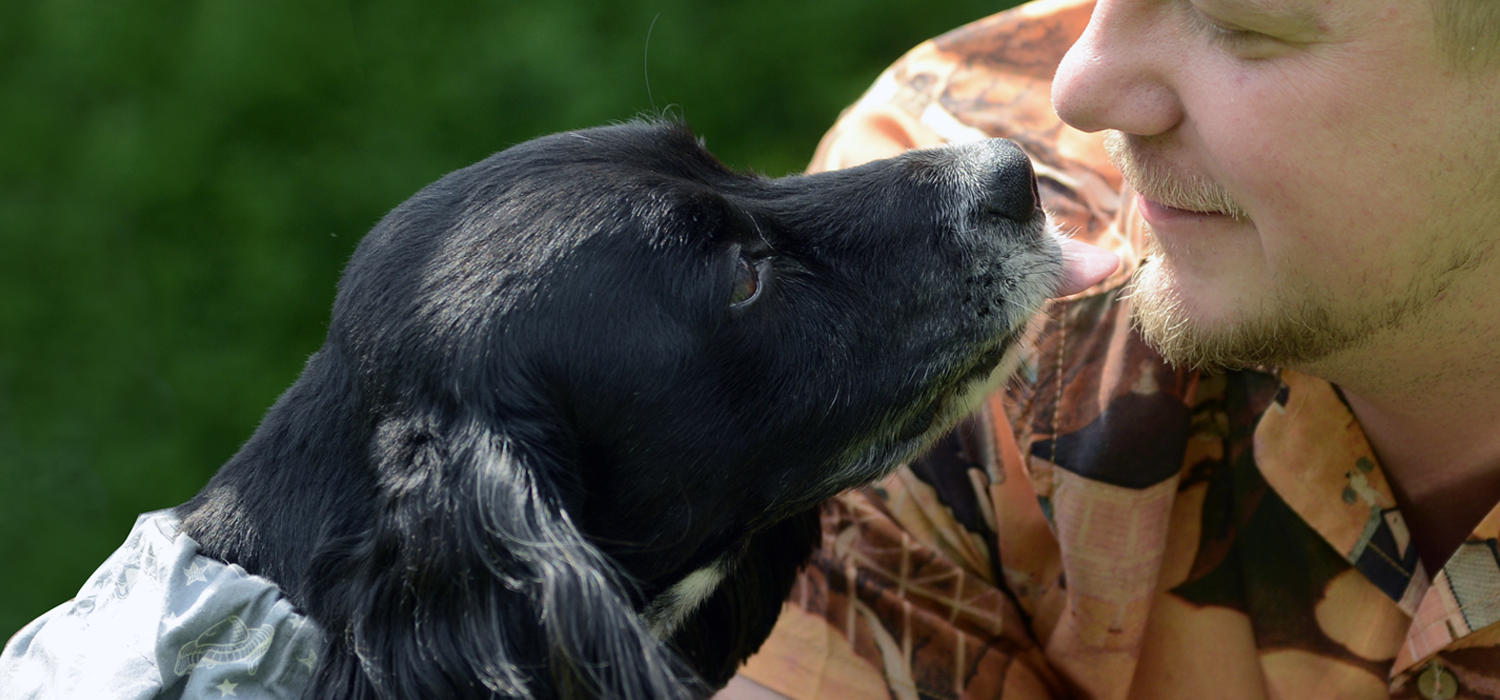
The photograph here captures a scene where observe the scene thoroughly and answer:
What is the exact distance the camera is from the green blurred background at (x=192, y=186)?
14.0 feet

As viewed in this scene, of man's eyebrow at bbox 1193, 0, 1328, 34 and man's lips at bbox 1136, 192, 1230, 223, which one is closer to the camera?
man's eyebrow at bbox 1193, 0, 1328, 34

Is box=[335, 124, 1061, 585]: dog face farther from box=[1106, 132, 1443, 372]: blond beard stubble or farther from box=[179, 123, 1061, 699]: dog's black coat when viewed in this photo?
box=[1106, 132, 1443, 372]: blond beard stubble

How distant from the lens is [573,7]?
174 inches

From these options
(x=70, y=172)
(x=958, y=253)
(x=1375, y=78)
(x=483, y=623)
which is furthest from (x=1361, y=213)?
(x=70, y=172)

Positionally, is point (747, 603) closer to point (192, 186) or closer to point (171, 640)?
point (171, 640)

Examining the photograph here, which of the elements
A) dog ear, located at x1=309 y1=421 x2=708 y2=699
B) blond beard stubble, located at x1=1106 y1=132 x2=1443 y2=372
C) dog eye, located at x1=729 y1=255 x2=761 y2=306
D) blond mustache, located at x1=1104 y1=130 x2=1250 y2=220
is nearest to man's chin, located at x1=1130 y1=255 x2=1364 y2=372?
blond beard stubble, located at x1=1106 y1=132 x2=1443 y2=372

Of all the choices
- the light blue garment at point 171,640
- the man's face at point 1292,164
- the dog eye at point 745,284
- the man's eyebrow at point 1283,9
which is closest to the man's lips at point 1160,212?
the man's face at point 1292,164

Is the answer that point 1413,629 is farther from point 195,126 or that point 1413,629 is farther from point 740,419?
point 195,126

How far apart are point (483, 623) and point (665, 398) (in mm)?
441

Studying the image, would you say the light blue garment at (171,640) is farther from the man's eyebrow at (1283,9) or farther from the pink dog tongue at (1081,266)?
the man's eyebrow at (1283,9)

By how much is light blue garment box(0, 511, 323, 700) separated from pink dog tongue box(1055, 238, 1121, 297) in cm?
135

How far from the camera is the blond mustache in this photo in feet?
6.75

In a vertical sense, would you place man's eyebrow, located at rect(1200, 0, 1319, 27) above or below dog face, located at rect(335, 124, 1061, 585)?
above

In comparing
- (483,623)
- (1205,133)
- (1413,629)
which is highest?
(1205,133)
